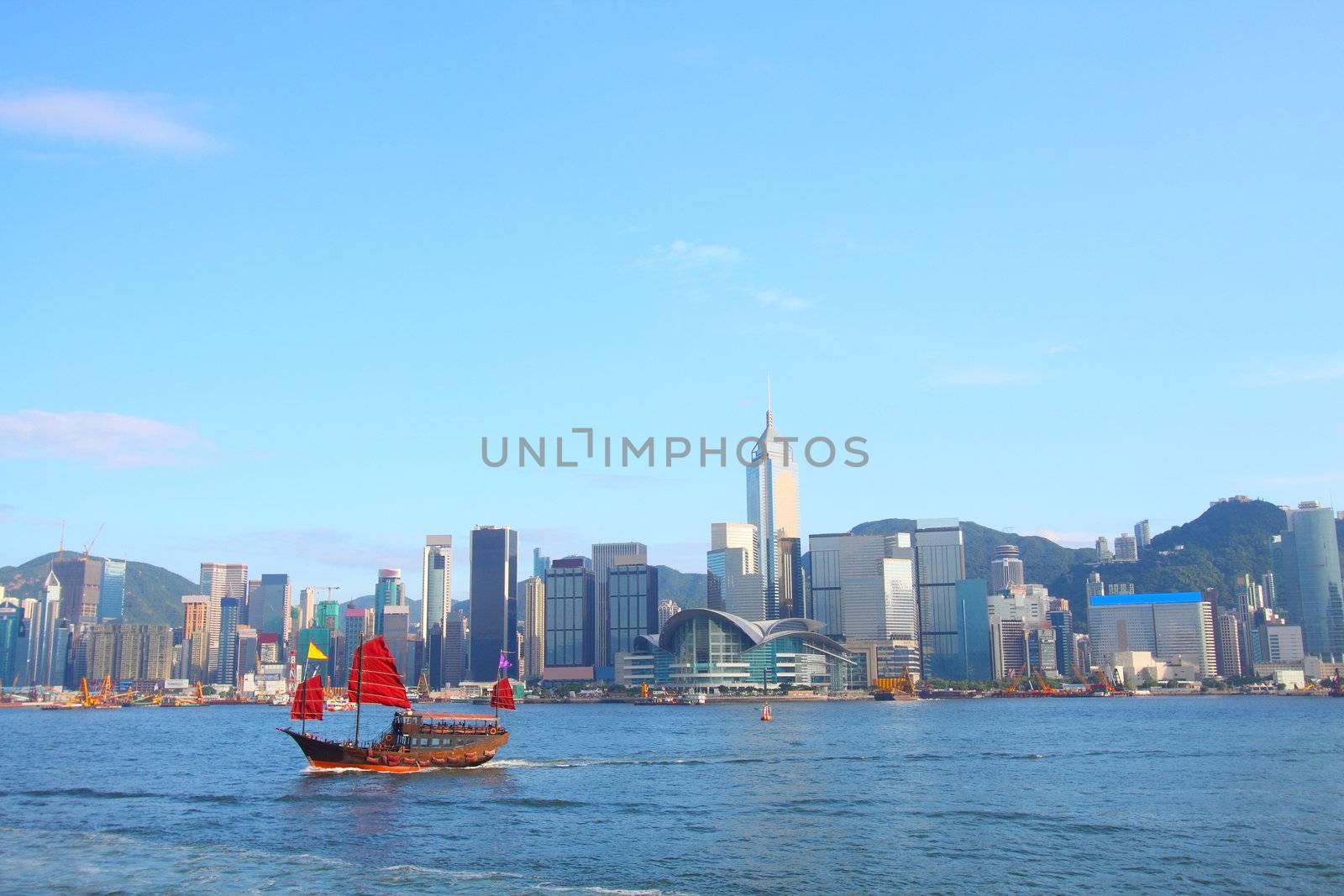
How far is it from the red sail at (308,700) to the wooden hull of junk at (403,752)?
19.4ft

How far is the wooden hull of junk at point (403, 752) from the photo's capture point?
264 ft

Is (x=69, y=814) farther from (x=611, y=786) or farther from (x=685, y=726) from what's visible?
(x=685, y=726)

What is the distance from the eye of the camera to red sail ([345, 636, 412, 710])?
8288cm

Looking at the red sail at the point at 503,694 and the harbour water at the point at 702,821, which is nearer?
the harbour water at the point at 702,821

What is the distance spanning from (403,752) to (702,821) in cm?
2875

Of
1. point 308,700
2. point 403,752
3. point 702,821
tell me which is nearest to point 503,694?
point 308,700

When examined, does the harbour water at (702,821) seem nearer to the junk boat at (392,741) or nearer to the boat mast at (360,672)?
the junk boat at (392,741)

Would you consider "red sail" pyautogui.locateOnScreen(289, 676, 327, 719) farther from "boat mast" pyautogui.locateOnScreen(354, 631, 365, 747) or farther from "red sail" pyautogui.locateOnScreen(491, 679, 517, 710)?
"red sail" pyautogui.locateOnScreen(491, 679, 517, 710)

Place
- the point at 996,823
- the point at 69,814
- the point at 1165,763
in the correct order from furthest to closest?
the point at 1165,763 → the point at 69,814 → the point at 996,823

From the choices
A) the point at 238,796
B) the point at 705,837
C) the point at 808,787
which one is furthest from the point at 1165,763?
the point at 238,796

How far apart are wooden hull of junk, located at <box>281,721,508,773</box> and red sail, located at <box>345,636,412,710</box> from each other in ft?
7.55

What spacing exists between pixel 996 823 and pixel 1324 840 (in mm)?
14144

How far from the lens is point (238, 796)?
71938 mm

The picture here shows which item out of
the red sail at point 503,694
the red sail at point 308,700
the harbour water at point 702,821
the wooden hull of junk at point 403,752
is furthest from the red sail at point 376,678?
the red sail at point 503,694
